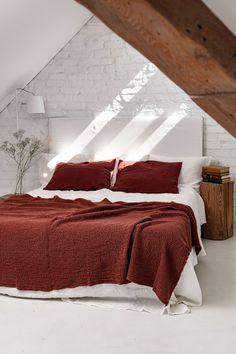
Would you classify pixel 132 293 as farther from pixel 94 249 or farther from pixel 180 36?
pixel 180 36

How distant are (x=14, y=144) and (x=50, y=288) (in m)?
3.01

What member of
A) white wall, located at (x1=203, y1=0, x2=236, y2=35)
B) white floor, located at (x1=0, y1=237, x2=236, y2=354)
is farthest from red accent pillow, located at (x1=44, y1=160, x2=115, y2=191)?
white wall, located at (x1=203, y1=0, x2=236, y2=35)

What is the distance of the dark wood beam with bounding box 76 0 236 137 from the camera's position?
165 cm

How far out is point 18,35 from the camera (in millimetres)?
4801

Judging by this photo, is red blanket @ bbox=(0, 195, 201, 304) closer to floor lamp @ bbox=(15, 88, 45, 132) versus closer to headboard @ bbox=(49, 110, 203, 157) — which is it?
headboard @ bbox=(49, 110, 203, 157)

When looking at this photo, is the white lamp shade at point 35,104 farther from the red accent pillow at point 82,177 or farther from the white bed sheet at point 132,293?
the white bed sheet at point 132,293

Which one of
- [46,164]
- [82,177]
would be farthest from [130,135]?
[46,164]

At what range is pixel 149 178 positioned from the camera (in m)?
5.04

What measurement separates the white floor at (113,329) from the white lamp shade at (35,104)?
8.83 ft

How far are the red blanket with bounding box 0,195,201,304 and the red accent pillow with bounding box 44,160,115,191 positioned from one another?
1311 millimetres

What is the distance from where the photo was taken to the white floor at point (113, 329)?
2.86m

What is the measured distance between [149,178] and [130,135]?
32.7 inches

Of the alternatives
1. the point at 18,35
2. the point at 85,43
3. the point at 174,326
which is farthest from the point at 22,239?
the point at 85,43

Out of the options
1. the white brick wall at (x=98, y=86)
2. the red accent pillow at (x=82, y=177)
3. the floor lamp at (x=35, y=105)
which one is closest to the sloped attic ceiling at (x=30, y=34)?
the white brick wall at (x=98, y=86)
